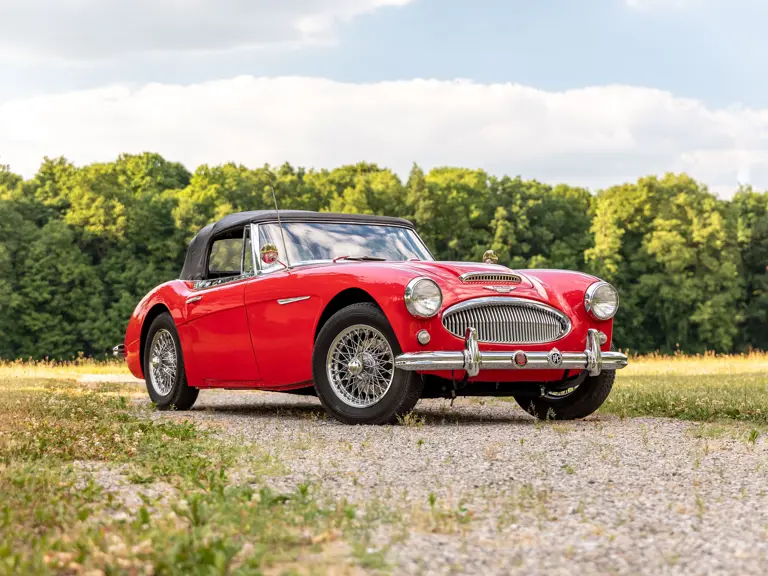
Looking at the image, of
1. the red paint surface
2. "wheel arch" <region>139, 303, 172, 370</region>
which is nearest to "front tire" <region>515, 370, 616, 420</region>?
the red paint surface

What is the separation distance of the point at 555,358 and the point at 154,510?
4.58m

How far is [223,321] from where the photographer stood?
9.91 meters

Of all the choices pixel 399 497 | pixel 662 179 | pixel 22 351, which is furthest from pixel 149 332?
pixel 662 179

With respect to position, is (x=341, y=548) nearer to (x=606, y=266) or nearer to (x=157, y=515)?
(x=157, y=515)

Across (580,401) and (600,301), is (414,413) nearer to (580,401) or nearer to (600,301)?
(580,401)

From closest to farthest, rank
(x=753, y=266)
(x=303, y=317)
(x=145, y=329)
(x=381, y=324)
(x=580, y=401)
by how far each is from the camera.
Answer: (x=381, y=324), (x=303, y=317), (x=580, y=401), (x=145, y=329), (x=753, y=266)

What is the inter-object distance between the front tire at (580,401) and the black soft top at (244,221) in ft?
7.45

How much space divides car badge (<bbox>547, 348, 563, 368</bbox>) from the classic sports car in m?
0.01

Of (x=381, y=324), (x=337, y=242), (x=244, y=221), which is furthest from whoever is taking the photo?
(x=244, y=221)

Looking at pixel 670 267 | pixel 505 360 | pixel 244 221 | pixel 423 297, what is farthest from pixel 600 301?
pixel 670 267

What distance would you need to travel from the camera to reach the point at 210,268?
36.1 ft

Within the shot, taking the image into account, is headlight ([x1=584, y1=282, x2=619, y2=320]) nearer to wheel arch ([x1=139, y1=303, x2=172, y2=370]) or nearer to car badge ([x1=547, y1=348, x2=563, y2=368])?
car badge ([x1=547, y1=348, x2=563, y2=368])

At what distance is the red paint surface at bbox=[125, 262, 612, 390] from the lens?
8227mm

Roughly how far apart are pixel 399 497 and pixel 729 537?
1525 millimetres
